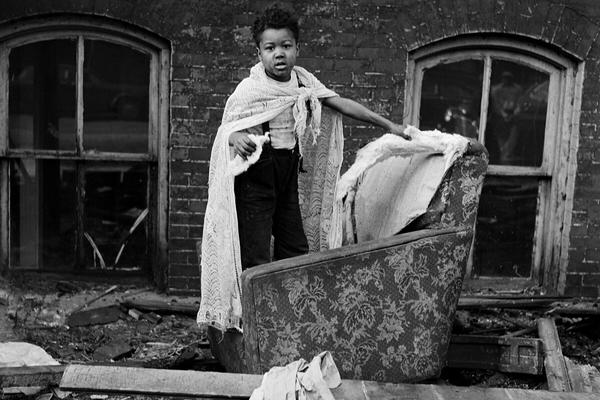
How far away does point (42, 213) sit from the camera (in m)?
5.43

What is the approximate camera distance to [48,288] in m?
5.35

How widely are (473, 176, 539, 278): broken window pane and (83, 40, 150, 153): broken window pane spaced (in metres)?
2.49

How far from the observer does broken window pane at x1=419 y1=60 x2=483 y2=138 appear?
5461mm

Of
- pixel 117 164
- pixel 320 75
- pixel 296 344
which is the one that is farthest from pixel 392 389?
pixel 117 164

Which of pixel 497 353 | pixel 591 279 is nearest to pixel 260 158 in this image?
pixel 497 353

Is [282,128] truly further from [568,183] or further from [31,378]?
[568,183]

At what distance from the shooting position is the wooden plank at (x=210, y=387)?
282 cm

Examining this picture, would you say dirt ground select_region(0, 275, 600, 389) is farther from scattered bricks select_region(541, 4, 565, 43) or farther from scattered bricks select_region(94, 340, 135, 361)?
scattered bricks select_region(541, 4, 565, 43)

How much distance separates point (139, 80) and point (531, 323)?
3.10 m

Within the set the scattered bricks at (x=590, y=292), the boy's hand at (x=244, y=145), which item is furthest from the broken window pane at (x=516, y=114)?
the boy's hand at (x=244, y=145)

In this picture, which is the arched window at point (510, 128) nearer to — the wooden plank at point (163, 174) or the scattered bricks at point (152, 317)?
the wooden plank at point (163, 174)

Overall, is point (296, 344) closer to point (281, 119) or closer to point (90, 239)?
point (281, 119)

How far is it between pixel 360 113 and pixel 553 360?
1.63m

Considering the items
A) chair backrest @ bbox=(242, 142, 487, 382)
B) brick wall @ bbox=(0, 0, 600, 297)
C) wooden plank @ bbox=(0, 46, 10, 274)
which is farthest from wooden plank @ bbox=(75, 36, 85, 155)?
chair backrest @ bbox=(242, 142, 487, 382)
